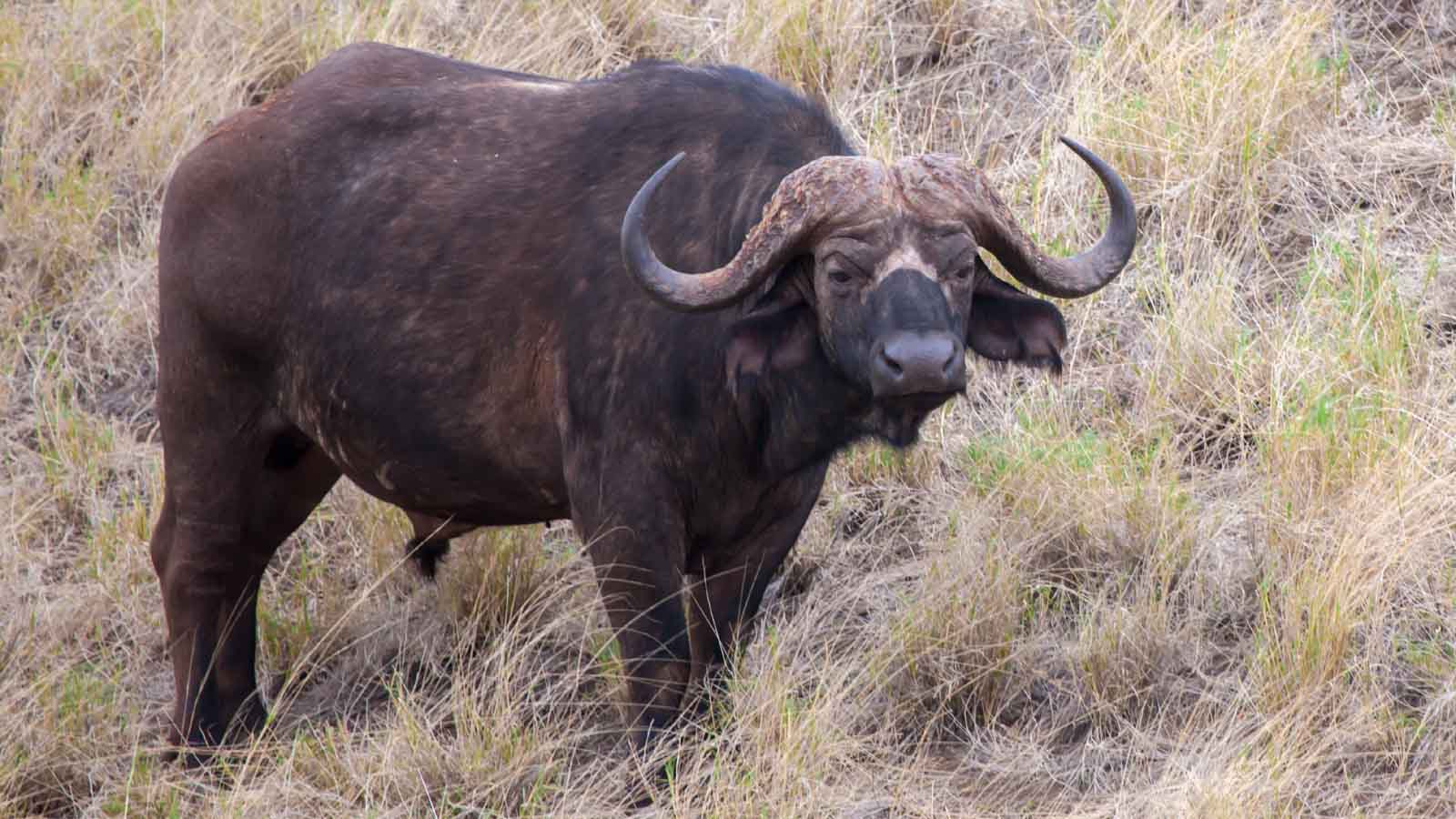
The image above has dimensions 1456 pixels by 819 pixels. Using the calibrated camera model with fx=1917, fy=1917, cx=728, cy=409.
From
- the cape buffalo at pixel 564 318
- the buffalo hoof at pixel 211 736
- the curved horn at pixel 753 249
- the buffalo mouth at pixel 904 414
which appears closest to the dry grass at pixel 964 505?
the buffalo hoof at pixel 211 736

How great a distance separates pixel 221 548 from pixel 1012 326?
2.48 meters

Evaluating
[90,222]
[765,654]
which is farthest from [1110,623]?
[90,222]

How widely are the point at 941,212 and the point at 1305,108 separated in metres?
3.19

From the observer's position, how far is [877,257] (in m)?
4.41

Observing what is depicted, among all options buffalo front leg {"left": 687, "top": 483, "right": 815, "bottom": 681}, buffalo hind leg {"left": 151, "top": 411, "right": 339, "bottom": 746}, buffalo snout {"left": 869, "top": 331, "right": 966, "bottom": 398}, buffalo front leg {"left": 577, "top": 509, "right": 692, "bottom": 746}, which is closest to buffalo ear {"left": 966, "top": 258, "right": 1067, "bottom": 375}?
buffalo snout {"left": 869, "top": 331, "right": 966, "bottom": 398}

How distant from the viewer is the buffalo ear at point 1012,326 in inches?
184

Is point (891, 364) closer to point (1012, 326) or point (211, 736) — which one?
point (1012, 326)

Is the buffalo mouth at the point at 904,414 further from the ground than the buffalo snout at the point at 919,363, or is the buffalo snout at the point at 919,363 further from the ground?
the buffalo snout at the point at 919,363

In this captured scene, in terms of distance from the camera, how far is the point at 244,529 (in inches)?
225

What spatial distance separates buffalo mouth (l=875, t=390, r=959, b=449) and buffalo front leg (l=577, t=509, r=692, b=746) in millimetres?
623

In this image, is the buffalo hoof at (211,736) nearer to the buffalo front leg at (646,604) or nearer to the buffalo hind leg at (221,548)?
the buffalo hind leg at (221,548)

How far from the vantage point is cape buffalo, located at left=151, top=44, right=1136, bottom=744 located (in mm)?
4504

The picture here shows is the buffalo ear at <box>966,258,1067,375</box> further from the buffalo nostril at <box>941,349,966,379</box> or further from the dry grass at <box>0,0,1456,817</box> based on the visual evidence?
the dry grass at <box>0,0,1456,817</box>

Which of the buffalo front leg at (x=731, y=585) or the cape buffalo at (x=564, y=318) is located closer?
the cape buffalo at (x=564, y=318)
